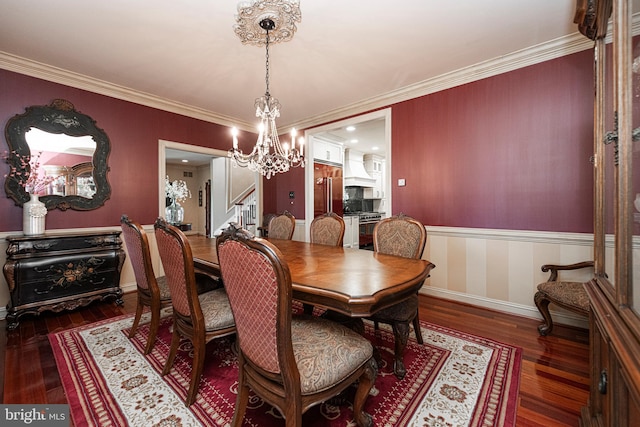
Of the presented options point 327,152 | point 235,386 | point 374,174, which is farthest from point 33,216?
point 374,174

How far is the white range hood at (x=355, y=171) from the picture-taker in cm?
657

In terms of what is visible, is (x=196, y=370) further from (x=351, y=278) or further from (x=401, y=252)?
(x=401, y=252)

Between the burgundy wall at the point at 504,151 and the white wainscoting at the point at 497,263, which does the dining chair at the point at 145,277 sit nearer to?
the white wainscoting at the point at 497,263

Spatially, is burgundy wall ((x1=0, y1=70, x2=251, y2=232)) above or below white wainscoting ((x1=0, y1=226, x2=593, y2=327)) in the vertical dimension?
above

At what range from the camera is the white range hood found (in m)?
6.57

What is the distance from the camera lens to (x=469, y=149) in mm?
2941

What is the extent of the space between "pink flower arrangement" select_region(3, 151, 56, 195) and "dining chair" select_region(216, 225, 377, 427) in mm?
2996

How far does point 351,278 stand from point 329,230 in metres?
1.42

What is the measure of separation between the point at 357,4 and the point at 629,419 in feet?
8.14

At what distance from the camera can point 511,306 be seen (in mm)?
2688

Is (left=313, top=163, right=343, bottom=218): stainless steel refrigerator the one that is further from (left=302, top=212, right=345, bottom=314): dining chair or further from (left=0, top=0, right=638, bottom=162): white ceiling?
(left=302, top=212, right=345, bottom=314): dining chair

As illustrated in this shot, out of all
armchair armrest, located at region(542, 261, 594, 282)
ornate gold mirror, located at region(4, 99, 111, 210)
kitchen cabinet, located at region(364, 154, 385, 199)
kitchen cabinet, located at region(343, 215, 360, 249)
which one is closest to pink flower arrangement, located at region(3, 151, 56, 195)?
ornate gold mirror, located at region(4, 99, 111, 210)

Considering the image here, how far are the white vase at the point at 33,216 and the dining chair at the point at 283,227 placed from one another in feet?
7.47

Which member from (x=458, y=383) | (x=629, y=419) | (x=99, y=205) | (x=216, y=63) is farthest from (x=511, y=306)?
(x=99, y=205)
